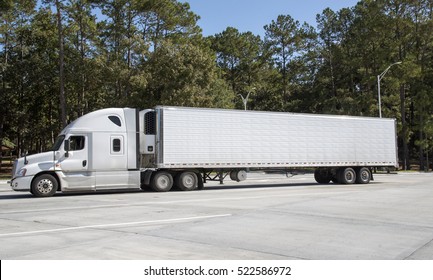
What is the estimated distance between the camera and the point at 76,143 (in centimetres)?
1906

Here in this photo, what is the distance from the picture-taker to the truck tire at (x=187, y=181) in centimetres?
2088

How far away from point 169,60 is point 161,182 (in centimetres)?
2185

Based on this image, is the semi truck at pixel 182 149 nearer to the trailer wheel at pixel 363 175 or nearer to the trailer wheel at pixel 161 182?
the trailer wheel at pixel 161 182

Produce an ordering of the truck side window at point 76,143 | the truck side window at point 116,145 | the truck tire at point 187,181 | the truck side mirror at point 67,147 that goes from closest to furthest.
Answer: the truck side mirror at point 67,147
the truck side window at point 76,143
the truck side window at point 116,145
the truck tire at point 187,181

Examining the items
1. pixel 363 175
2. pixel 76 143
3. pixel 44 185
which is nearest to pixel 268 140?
pixel 363 175

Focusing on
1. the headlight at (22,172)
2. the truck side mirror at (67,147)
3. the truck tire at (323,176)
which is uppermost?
the truck side mirror at (67,147)

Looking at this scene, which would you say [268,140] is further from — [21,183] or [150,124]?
[21,183]

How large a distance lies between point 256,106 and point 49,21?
3731 cm

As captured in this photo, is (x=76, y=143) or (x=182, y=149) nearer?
(x=76, y=143)

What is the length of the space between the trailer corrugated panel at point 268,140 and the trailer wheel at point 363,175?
1.52 feet

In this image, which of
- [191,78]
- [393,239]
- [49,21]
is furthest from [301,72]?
[393,239]

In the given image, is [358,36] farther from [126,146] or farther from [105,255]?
[105,255]

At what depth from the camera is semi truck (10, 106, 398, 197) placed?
18614 mm

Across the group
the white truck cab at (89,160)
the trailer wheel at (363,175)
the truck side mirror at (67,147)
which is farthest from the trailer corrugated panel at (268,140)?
the truck side mirror at (67,147)
